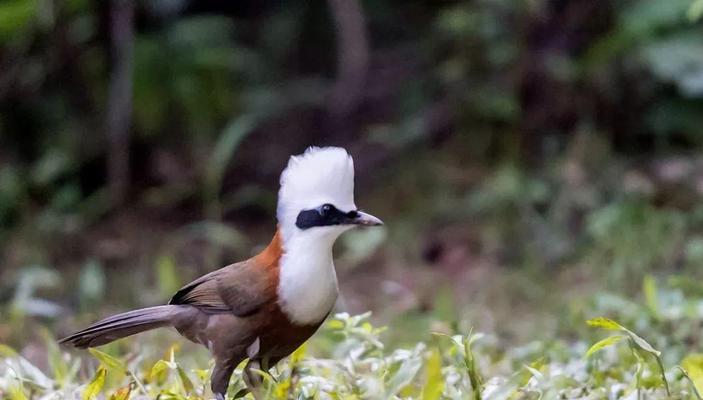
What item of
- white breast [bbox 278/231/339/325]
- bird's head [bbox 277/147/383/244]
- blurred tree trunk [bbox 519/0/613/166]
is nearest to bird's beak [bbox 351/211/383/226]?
bird's head [bbox 277/147/383/244]

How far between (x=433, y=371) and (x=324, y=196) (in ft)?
1.88

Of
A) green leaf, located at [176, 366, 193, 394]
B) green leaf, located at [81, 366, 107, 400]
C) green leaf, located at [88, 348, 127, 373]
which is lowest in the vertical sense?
green leaf, located at [176, 366, 193, 394]

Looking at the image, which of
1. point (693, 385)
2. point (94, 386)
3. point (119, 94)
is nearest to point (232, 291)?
point (94, 386)

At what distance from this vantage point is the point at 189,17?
23.8 ft

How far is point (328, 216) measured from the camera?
2.85 m

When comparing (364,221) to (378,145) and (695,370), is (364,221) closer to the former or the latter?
(695,370)

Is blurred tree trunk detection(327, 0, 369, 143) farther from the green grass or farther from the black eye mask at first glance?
the black eye mask

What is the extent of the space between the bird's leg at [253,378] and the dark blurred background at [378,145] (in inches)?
109

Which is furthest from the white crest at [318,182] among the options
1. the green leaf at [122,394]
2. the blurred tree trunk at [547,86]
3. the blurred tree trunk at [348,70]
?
the blurred tree trunk at [348,70]

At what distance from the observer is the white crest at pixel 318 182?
2.82 metres

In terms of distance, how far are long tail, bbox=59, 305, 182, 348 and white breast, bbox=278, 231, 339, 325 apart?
0.40 metres

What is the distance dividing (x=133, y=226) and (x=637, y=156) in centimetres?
316

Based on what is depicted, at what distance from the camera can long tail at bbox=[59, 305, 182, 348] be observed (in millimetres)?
3074

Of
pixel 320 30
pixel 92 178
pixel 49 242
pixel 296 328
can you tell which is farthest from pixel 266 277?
pixel 320 30
